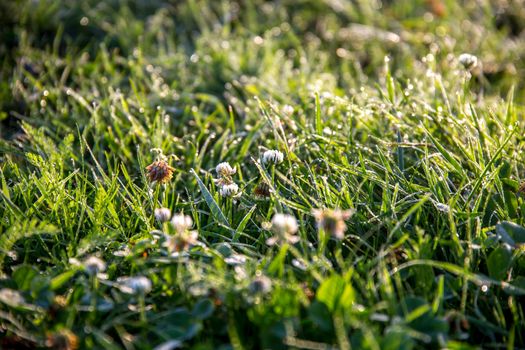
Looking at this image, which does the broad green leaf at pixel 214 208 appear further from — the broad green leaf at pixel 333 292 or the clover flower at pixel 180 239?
the broad green leaf at pixel 333 292

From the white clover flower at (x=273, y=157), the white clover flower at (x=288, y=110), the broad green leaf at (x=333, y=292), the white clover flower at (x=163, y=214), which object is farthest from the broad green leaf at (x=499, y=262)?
the white clover flower at (x=288, y=110)

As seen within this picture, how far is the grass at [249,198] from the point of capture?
44.7 inches

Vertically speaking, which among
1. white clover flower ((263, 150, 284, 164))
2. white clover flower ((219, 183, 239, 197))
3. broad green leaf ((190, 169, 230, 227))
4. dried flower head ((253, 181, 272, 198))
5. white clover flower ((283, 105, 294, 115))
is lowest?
broad green leaf ((190, 169, 230, 227))

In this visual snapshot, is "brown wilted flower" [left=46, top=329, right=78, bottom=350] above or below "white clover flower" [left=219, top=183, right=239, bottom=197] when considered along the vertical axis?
below

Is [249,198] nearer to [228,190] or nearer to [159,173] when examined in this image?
[228,190]

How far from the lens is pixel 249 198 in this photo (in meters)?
1.60

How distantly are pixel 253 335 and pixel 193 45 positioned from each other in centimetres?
198

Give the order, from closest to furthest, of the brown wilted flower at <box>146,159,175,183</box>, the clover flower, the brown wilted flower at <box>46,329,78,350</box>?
the brown wilted flower at <box>46,329,78,350</box> < the clover flower < the brown wilted flower at <box>146,159,175,183</box>

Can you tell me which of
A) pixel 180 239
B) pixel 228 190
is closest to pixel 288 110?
pixel 228 190

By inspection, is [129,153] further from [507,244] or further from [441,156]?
[507,244]

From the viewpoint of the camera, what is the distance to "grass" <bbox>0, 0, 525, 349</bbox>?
1.13 m

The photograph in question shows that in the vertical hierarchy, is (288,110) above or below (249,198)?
above

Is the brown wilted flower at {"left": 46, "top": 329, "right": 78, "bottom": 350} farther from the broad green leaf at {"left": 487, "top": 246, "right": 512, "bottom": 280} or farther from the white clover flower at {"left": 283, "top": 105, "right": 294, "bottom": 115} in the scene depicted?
the white clover flower at {"left": 283, "top": 105, "right": 294, "bottom": 115}

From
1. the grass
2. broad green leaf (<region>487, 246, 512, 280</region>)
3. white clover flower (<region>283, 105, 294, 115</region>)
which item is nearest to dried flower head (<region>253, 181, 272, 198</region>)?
the grass
